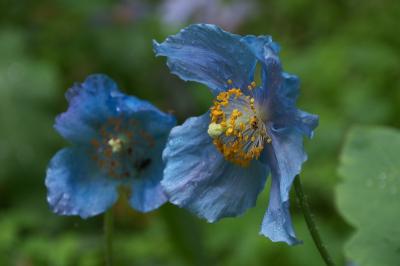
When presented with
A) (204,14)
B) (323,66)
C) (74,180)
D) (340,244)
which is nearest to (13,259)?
(74,180)

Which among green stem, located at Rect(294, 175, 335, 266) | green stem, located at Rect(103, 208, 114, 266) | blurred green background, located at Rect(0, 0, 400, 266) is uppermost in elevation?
green stem, located at Rect(294, 175, 335, 266)

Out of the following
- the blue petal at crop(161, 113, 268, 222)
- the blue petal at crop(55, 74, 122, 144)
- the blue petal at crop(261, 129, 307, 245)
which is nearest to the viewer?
the blue petal at crop(261, 129, 307, 245)

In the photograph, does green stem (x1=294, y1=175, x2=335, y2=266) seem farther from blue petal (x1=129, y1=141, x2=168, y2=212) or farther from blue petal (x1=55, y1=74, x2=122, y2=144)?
blue petal (x1=55, y1=74, x2=122, y2=144)

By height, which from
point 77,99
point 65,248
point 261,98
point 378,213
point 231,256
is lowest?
point 231,256

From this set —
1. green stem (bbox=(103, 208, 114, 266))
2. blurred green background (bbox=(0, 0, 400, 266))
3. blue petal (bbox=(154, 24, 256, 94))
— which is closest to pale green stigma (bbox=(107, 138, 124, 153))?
green stem (bbox=(103, 208, 114, 266))

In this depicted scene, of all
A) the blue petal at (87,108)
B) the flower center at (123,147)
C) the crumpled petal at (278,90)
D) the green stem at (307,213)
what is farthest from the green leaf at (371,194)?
the blue petal at (87,108)

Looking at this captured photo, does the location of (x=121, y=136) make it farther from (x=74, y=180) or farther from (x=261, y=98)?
(x=261, y=98)

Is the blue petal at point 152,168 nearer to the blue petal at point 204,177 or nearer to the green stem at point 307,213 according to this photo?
the blue petal at point 204,177
